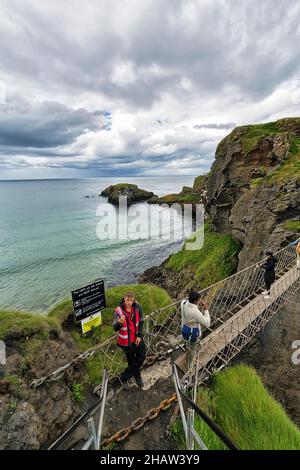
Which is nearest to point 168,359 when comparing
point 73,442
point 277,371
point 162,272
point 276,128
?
point 73,442

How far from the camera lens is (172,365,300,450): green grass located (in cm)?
372

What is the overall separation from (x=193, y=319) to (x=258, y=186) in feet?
44.0

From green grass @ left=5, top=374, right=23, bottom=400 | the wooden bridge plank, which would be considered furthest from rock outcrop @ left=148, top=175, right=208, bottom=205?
green grass @ left=5, top=374, right=23, bottom=400

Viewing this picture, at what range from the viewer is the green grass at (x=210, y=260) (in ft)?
56.4

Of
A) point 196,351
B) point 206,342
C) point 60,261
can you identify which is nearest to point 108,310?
point 206,342

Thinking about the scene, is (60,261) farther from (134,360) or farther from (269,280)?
A: (134,360)

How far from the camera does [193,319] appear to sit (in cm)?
441

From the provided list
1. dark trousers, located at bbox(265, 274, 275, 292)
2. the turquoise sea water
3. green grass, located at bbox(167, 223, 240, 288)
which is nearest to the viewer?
dark trousers, located at bbox(265, 274, 275, 292)

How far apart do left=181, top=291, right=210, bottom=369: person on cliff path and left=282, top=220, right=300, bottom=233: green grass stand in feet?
29.1

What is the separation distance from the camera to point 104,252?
30.5 meters

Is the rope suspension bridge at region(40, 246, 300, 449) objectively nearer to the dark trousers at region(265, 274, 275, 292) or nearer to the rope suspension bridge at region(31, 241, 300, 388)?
the rope suspension bridge at region(31, 241, 300, 388)

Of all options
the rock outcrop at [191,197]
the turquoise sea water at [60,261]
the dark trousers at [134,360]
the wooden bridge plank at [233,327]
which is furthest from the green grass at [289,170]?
the rock outcrop at [191,197]
